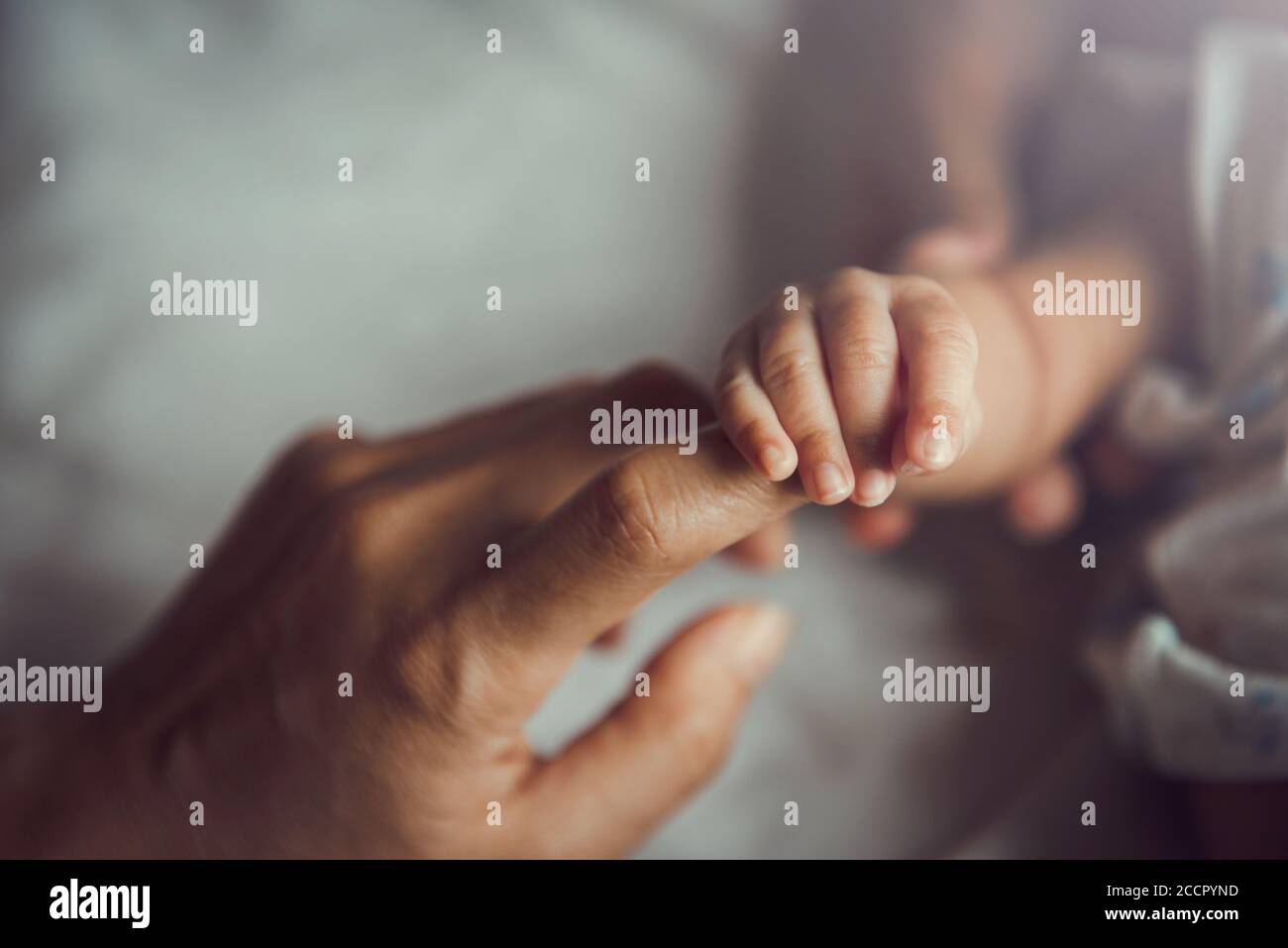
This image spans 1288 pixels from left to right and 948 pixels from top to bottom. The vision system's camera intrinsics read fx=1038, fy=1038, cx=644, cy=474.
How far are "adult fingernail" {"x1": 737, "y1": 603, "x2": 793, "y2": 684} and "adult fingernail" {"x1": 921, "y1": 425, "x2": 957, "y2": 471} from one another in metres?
0.30

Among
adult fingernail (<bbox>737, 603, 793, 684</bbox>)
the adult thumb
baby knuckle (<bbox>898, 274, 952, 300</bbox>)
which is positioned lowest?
the adult thumb

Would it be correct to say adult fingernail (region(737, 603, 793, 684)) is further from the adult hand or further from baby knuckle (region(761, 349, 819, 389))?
baby knuckle (region(761, 349, 819, 389))

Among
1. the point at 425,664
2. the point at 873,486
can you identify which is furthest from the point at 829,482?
the point at 425,664

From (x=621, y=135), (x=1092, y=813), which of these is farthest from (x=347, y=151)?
(x=1092, y=813)

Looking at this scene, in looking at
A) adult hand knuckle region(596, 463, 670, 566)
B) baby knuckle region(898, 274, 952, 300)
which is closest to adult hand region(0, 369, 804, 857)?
adult hand knuckle region(596, 463, 670, 566)

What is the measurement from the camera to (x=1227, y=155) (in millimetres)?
844

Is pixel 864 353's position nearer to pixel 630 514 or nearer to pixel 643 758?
pixel 630 514

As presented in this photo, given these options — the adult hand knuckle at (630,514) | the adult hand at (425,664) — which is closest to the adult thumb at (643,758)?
the adult hand at (425,664)

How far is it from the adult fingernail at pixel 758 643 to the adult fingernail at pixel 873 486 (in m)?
0.27

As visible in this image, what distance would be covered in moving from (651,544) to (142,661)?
1.52 ft

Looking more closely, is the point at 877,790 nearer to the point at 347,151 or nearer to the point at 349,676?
the point at 349,676

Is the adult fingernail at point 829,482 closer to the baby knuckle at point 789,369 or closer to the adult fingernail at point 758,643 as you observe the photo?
the baby knuckle at point 789,369

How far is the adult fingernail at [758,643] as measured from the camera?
2.28ft

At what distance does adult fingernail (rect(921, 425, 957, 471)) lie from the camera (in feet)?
1.39
